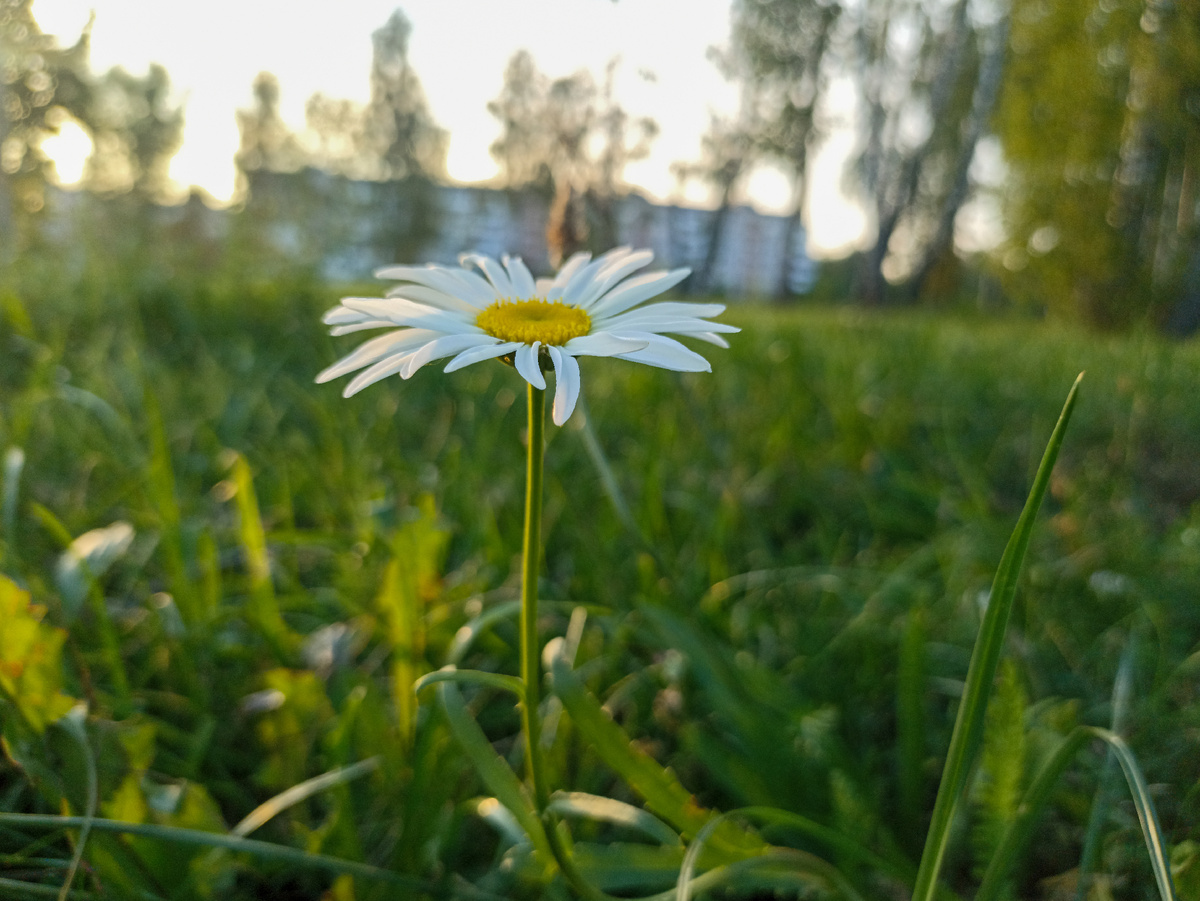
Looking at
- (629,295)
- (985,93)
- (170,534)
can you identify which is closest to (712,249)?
(985,93)

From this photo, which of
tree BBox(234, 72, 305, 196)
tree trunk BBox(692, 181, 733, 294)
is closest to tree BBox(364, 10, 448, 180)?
tree BBox(234, 72, 305, 196)

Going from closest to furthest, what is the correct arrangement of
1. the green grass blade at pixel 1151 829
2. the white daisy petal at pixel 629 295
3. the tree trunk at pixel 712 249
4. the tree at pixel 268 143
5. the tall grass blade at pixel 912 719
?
the green grass blade at pixel 1151 829 < the white daisy petal at pixel 629 295 < the tall grass blade at pixel 912 719 < the tree trunk at pixel 712 249 < the tree at pixel 268 143

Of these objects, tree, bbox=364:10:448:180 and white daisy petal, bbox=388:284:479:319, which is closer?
white daisy petal, bbox=388:284:479:319

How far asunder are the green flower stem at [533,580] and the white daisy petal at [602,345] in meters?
0.04

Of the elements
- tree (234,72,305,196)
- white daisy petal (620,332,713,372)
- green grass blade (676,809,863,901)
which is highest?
tree (234,72,305,196)

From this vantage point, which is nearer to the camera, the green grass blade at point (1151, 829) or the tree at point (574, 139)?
the green grass blade at point (1151, 829)

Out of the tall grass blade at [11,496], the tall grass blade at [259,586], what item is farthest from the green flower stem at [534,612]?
the tall grass blade at [11,496]

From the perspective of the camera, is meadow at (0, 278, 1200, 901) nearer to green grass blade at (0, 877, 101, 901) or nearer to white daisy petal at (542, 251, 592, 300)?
green grass blade at (0, 877, 101, 901)

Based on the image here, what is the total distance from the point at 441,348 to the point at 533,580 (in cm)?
16

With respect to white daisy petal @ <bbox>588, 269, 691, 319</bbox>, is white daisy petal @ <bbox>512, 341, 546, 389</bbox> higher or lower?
lower

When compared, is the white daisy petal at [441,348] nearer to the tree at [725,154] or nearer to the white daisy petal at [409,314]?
the white daisy petal at [409,314]

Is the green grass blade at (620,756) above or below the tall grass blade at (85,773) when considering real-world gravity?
above

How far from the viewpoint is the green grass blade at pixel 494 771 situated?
1.87ft

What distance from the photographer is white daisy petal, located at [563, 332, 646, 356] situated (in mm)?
447
